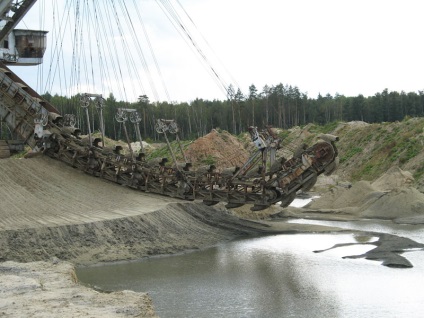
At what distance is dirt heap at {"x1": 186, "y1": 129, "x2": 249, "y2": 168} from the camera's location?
173 ft

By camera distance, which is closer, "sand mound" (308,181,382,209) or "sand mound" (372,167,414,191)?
"sand mound" (308,181,382,209)

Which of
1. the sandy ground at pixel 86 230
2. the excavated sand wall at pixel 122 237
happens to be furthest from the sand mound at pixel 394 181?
the excavated sand wall at pixel 122 237

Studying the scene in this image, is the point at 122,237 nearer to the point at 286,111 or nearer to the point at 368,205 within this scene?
the point at 368,205

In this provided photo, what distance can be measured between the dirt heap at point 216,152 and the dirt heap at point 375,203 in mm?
13494

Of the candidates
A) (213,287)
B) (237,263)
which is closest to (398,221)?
(237,263)

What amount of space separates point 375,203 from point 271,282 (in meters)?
19.2

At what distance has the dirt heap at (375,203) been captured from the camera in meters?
33.7

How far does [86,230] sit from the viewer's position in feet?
72.0

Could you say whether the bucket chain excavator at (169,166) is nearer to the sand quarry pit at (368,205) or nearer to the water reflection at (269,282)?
the water reflection at (269,282)

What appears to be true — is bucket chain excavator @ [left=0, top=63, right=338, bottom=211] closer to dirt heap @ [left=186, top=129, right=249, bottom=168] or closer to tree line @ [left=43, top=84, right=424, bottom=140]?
dirt heap @ [left=186, top=129, right=249, bottom=168]

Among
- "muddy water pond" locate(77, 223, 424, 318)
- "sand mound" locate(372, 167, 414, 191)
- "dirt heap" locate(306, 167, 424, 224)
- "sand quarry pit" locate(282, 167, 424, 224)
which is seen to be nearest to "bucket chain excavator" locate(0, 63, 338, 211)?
"muddy water pond" locate(77, 223, 424, 318)

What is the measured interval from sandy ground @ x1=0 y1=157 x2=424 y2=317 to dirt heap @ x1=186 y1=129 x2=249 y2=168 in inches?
724

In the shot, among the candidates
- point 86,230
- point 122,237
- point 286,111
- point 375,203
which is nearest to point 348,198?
point 375,203

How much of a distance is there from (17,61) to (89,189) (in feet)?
45.6
